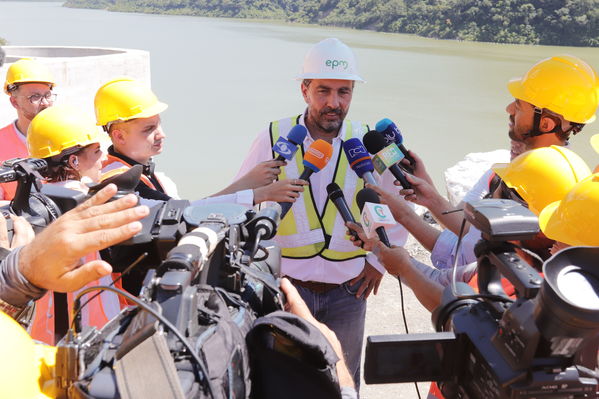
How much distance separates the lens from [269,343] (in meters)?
1.15

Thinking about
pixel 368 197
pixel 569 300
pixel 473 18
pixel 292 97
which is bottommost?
pixel 292 97

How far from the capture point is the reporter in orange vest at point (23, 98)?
379cm

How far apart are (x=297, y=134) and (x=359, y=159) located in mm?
290

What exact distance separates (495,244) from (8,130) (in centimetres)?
353

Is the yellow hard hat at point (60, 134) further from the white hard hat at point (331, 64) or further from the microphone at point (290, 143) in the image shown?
the white hard hat at point (331, 64)

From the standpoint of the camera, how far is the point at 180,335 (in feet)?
3.01

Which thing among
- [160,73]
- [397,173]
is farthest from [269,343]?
[160,73]

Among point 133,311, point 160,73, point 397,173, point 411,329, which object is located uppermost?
point 133,311

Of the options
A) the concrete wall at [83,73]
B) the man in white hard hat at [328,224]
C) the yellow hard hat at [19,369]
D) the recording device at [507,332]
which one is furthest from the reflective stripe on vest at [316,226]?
the concrete wall at [83,73]

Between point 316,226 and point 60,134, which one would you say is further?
point 316,226

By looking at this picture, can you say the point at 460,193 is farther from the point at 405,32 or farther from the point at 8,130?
the point at 405,32

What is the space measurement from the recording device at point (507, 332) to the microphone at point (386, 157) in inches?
47.1

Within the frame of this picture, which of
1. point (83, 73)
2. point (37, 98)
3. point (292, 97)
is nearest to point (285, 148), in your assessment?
point (37, 98)

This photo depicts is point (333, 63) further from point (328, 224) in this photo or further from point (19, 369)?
point (19, 369)
